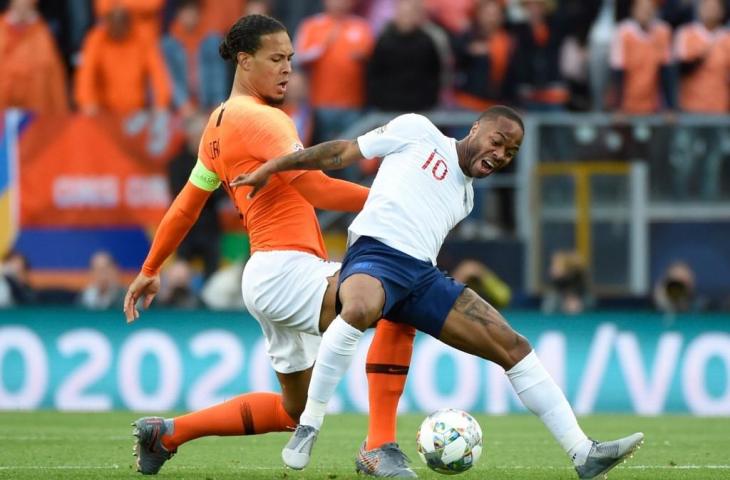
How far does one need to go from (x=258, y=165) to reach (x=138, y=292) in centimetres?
98

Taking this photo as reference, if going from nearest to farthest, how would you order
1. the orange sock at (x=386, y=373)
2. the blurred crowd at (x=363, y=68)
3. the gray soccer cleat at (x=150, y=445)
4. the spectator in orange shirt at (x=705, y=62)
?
1. the orange sock at (x=386, y=373)
2. the gray soccer cleat at (x=150, y=445)
3. the blurred crowd at (x=363, y=68)
4. the spectator in orange shirt at (x=705, y=62)

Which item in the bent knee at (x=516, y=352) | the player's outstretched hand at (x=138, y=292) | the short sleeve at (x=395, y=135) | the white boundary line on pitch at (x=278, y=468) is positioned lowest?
the white boundary line on pitch at (x=278, y=468)

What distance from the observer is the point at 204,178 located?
25.9 ft

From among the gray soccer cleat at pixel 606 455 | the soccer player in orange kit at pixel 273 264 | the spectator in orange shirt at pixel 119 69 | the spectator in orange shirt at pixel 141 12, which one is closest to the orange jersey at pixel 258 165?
the soccer player in orange kit at pixel 273 264

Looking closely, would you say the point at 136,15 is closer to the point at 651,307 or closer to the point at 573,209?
the point at 573,209

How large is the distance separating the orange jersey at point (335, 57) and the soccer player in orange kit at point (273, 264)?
782 cm

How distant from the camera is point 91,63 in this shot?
15719mm

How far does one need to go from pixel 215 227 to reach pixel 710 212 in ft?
16.5

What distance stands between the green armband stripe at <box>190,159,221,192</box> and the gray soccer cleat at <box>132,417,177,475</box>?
3.89ft

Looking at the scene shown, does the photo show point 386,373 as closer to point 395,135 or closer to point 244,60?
point 395,135

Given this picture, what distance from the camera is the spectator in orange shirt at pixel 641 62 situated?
16.2 metres

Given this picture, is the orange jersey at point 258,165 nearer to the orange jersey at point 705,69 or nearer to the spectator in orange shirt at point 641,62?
the spectator in orange shirt at point 641,62

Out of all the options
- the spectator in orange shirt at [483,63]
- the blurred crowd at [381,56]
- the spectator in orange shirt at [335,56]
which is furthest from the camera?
the spectator in orange shirt at [483,63]

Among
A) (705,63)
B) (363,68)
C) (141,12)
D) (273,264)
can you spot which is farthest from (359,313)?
(705,63)
